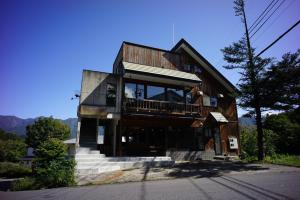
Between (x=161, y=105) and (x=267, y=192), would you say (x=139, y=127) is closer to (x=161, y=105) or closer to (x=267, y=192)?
(x=161, y=105)

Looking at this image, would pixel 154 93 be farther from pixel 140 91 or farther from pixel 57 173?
pixel 57 173

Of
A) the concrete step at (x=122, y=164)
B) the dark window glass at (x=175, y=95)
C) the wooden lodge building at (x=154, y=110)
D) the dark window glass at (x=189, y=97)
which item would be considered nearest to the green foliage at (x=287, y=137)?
the wooden lodge building at (x=154, y=110)

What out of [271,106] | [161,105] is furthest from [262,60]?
[161,105]

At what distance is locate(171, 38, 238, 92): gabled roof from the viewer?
22612mm

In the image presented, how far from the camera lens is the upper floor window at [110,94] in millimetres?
17734

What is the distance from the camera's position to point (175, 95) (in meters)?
20.5

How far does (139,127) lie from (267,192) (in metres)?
12.7

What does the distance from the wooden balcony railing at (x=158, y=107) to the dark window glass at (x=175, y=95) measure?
4.95 feet

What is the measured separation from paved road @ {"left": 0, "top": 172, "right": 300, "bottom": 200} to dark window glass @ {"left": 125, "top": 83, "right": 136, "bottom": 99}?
32.5 feet

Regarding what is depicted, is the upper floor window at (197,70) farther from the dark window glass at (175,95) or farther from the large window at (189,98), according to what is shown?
the dark window glass at (175,95)

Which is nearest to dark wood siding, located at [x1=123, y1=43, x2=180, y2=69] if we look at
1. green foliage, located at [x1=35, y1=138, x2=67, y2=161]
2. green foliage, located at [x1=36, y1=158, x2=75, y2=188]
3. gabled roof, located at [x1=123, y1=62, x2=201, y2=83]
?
gabled roof, located at [x1=123, y1=62, x2=201, y2=83]

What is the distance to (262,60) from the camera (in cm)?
1692

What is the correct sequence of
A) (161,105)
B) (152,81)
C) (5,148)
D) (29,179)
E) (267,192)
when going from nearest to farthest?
1. (267,192)
2. (29,179)
3. (161,105)
4. (152,81)
5. (5,148)

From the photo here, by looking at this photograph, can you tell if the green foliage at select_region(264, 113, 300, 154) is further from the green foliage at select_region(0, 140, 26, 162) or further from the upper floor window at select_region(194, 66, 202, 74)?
the green foliage at select_region(0, 140, 26, 162)
